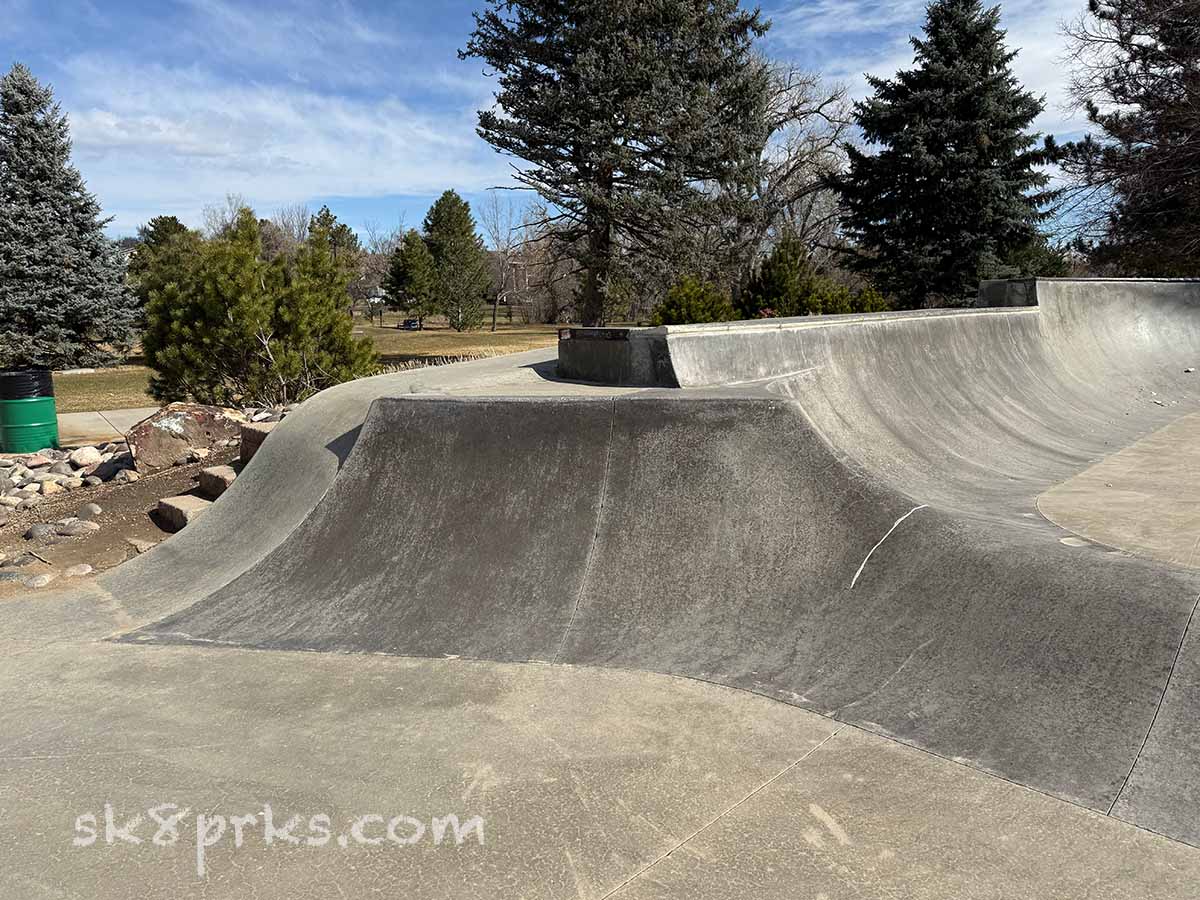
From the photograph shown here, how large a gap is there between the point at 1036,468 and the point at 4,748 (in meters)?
6.40

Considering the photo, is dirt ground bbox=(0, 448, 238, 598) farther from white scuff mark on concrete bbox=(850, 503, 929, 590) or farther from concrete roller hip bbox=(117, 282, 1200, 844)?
white scuff mark on concrete bbox=(850, 503, 929, 590)

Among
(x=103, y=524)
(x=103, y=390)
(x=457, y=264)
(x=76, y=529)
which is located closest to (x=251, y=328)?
(x=103, y=524)

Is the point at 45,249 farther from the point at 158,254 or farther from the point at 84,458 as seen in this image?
the point at 84,458

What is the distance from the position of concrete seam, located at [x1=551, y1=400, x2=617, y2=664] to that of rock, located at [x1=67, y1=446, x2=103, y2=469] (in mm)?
7648

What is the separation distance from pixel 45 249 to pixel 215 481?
2091 cm

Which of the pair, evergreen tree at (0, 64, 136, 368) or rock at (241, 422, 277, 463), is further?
evergreen tree at (0, 64, 136, 368)

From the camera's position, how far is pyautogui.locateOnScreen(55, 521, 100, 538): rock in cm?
679

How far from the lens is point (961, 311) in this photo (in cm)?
919

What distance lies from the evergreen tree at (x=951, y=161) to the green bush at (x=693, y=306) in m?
10.7

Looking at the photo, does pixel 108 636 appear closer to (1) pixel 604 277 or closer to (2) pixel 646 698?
(2) pixel 646 698

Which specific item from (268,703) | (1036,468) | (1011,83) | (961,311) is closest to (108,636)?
(268,703)

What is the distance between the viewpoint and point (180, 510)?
268 inches

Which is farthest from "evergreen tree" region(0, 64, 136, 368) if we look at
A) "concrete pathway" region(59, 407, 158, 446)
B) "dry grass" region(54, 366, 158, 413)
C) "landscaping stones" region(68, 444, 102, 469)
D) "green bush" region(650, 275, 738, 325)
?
"green bush" region(650, 275, 738, 325)

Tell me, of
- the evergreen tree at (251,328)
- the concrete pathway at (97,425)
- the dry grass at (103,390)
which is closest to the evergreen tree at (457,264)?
the dry grass at (103,390)
